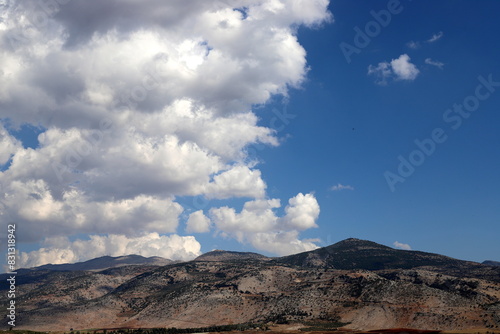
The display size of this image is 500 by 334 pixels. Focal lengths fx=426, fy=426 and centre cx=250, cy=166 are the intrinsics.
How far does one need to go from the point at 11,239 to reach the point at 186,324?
117 meters

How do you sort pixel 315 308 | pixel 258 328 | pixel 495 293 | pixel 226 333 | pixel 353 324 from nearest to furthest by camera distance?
pixel 226 333, pixel 258 328, pixel 353 324, pixel 495 293, pixel 315 308

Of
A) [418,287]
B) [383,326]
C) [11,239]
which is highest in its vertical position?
[11,239]

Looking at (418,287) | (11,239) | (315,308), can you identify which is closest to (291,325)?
(315,308)

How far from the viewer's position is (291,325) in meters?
166

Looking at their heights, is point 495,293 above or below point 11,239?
below

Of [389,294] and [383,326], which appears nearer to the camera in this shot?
[383,326]

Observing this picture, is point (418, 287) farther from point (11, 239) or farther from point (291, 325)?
point (11, 239)

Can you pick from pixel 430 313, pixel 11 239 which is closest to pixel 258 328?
pixel 430 313

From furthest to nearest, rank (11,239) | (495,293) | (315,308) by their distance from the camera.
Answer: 1. (315,308)
2. (495,293)
3. (11,239)

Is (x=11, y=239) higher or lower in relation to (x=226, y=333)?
higher

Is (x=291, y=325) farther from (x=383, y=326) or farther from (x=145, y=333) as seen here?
(x=145, y=333)

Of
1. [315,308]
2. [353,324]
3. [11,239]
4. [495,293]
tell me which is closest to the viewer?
[11,239]

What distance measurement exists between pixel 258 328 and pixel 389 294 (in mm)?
66367

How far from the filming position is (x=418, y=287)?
189 meters
